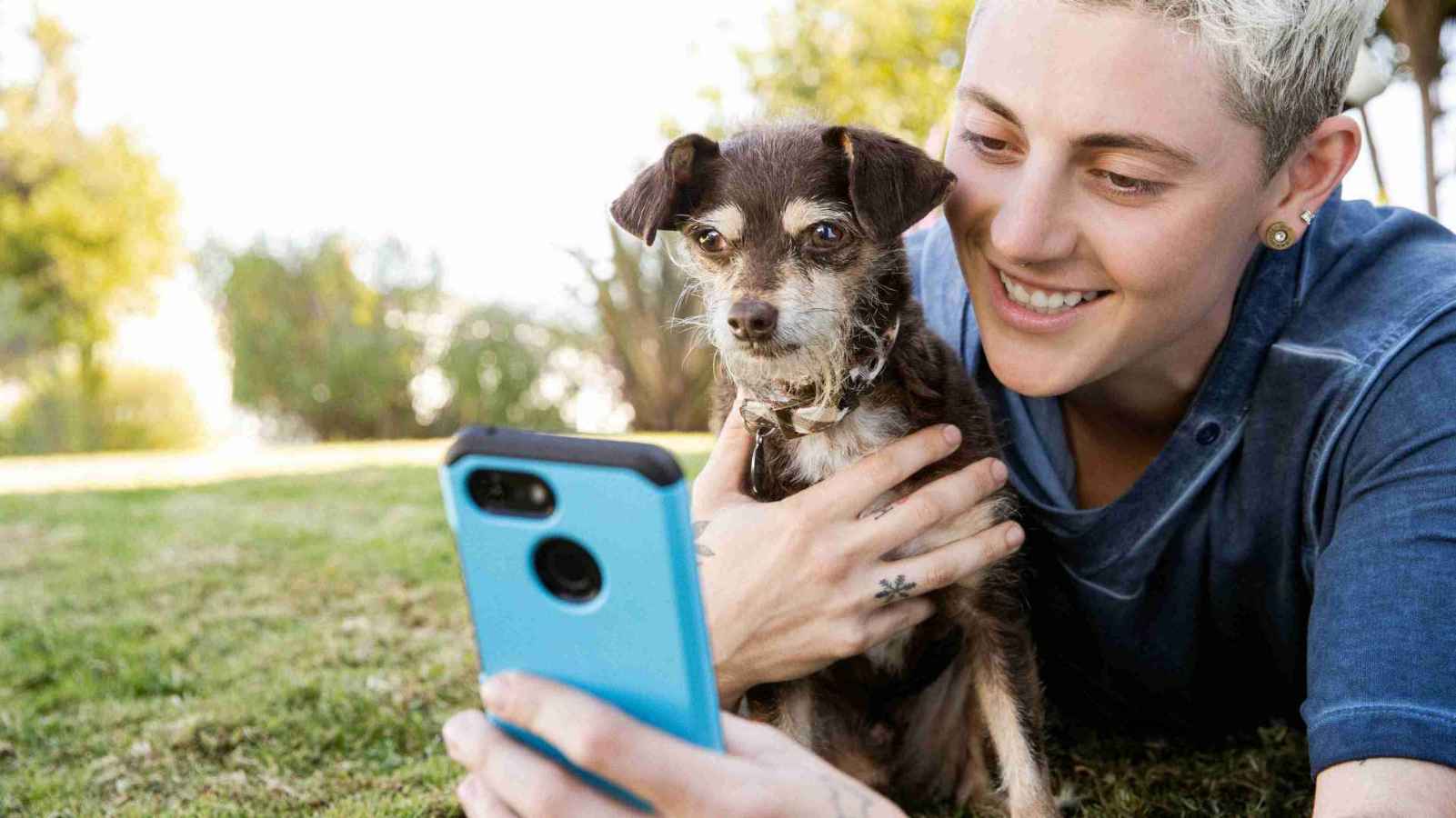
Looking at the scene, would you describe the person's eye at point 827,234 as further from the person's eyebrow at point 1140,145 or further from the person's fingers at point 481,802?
the person's fingers at point 481,802

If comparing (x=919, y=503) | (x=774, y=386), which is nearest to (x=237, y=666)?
(x=774, y=386)

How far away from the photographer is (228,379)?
18688mm

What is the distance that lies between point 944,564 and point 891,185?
2.81 feet

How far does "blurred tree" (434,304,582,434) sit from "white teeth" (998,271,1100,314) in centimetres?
1477

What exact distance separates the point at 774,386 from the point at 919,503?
48 centimetres

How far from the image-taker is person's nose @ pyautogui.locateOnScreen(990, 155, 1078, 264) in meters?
2.08

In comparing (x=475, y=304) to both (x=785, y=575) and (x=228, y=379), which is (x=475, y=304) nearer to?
(x=228, y=379)

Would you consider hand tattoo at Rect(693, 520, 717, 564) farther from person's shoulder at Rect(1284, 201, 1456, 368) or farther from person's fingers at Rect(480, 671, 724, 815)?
person's shoulder at Rect(1284, 201, 1456, 368)

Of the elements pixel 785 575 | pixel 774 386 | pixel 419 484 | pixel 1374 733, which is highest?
Result: pixel 774 386

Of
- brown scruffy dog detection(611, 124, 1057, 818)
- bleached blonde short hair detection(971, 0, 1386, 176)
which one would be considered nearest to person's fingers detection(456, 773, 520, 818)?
brown scruffy dog detection(611, 124, 1057, 818)

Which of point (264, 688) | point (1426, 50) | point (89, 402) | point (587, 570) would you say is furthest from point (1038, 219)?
point (89, 402)

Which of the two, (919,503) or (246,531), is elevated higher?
(919,503)

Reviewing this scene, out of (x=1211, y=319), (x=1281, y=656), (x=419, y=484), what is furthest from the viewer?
(x=419, y=484)

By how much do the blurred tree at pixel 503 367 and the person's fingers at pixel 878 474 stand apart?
1468 cm
